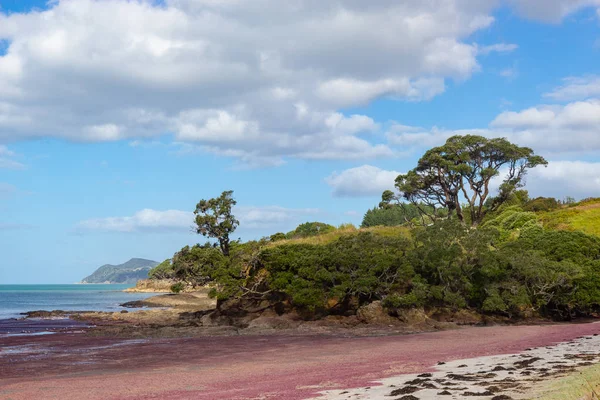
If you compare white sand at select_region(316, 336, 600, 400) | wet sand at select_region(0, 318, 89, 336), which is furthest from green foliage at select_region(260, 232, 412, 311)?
wet sand at select_region(0, 318, 89, 336)

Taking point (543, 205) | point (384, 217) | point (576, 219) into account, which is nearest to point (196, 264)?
point (576, 219)

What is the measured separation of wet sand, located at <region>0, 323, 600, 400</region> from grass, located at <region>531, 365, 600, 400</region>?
237 inches

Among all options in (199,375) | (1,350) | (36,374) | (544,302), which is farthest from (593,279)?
(1,350)

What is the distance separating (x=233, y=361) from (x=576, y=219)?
63.0m

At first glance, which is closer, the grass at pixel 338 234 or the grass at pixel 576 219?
the grass at pixel 338 234

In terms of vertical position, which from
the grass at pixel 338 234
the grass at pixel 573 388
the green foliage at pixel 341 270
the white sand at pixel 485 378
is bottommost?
the white sand at pixel 485 378

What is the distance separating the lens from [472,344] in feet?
101

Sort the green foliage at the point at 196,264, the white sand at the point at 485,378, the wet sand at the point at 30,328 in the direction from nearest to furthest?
the white sand at the point at 485,378
the wet sand at the point at 30,328
the green foliage at the point at 196,264

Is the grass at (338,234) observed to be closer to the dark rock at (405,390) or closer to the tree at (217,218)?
the tree at (217,218)

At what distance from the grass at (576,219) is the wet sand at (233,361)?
3699cm

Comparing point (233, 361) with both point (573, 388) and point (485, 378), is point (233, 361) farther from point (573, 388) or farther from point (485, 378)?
point (573, 388)

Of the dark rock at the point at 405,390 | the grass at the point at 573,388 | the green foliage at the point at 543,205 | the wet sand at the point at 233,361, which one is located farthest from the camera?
the green foliage at the point at 543,205

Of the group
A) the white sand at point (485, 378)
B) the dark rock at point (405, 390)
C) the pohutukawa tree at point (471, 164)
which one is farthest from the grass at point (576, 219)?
the dark rock at point (405, 390)

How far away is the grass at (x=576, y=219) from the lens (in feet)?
236
